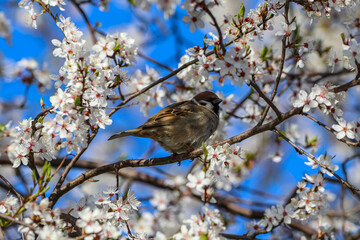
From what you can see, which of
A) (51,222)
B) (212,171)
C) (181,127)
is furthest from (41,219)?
(181,127)

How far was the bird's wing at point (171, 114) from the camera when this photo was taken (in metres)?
3.95

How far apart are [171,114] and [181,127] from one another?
7.5 inches

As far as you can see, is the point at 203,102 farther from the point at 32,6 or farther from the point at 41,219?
the point at 41,219

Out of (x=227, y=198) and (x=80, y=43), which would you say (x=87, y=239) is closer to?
(x=80, y=43)

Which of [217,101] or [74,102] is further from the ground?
[217,101]

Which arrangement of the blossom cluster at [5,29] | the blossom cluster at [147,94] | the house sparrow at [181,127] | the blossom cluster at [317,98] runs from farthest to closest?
the blossom cluster at [5,29] → the blossom cluster at [147,94] → the house sparrow at [181,127] → the blossom cluster at [317,98]

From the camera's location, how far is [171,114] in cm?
413

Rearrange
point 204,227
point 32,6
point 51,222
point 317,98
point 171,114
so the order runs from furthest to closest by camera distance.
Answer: point 171,114
point 32,6
point 317,98
point 204,227
point 51,222

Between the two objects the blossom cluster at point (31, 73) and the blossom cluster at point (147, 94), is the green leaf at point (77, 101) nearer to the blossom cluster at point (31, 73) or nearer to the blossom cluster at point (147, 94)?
the blossom cluster at point (147, 94)

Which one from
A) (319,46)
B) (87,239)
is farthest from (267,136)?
(87,239)

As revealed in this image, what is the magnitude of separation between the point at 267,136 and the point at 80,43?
4.73 m

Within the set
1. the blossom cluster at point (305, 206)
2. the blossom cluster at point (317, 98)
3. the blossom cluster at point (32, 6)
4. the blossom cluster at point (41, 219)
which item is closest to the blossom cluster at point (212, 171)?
the blossom cluster at point (305, 206)

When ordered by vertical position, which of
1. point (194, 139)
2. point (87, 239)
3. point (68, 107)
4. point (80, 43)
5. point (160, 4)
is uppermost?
point (194, 139)

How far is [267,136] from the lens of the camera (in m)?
6.96
